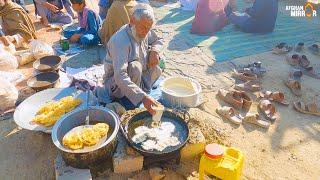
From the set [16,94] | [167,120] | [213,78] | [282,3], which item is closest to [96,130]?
[167,120]

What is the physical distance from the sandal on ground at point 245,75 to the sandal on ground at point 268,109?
673 mm

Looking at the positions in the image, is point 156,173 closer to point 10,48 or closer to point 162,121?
point 162,121

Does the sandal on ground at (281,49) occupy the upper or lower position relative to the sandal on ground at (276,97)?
upper

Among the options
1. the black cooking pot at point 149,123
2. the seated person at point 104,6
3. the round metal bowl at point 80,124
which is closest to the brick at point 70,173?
the round metal bowl at point 80,124

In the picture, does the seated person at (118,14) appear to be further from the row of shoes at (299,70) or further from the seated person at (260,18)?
the row of shoes at (299,70)

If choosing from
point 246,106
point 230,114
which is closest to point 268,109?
point 246,106

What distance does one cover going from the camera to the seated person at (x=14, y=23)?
6070 millimetres

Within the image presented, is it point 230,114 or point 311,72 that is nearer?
point 230,114

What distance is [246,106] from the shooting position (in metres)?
4.68

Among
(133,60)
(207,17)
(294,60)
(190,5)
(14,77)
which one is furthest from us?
(190,5)

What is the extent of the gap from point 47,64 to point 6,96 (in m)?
1.07

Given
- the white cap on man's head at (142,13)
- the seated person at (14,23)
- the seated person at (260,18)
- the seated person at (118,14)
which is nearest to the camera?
the white cap on man's head at (142,13)

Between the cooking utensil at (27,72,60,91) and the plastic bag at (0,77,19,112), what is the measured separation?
0.27 metres

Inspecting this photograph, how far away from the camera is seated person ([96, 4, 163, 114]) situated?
3.48 m
